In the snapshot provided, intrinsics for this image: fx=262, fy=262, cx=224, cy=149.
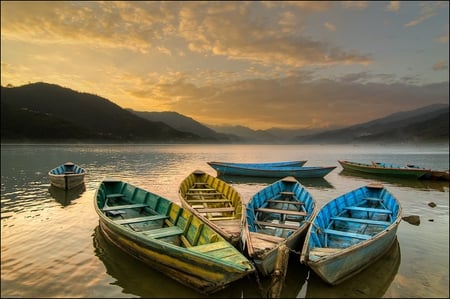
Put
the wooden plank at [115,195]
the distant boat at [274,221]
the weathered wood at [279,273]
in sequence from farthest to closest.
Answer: the wooden plank at [115,195]
the distant boat at [274,221]
the weathered wood at [279,273]

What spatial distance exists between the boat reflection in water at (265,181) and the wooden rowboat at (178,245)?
18057mm

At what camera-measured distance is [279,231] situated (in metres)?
10.2

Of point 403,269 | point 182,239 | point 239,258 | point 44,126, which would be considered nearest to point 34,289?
point 182,239

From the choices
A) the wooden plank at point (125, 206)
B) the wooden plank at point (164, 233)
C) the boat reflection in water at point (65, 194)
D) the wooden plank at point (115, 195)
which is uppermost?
the wooden plank at point (115, 195)

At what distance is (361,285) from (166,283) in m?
5.67

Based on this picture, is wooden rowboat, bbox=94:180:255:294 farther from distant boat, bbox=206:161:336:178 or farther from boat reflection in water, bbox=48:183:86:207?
distant boat, bbox=206:161:336:178

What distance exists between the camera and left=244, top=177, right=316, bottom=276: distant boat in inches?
282

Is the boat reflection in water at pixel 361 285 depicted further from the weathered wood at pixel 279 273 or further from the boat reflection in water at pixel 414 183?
the boat reflection in water at pixel 414 183

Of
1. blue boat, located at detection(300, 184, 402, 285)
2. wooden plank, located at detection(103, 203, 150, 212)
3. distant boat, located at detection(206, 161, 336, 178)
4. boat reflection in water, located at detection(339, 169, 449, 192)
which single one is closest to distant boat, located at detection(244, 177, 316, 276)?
blue boat, located at detection(300, 184, 402, 285)

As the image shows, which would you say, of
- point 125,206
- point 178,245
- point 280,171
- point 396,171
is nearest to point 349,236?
point 178,245

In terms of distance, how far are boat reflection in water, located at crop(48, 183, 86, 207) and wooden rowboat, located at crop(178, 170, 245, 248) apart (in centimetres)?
891

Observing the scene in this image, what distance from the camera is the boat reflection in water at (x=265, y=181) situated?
2856 cm

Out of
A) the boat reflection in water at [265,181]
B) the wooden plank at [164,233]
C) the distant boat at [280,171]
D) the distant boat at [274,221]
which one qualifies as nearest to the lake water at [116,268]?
the distant boat at [274,221]

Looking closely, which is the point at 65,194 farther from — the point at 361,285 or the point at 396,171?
the point at 396,171
